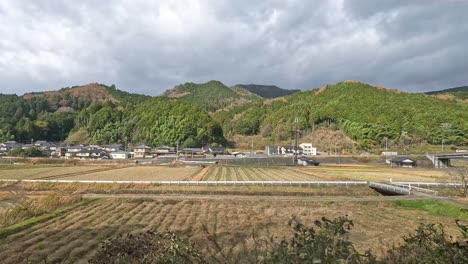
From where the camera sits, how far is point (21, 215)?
19.0 m

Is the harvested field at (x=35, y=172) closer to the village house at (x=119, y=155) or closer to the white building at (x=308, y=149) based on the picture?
the village house at (x=119, y=155)

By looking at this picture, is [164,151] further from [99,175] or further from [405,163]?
[405,163]

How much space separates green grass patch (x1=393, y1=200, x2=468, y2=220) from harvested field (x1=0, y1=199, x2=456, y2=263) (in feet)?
2.82

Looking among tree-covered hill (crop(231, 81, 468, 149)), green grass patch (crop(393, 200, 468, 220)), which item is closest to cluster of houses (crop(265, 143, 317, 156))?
tree-covered hill (crop(231, 81, 468, 149))

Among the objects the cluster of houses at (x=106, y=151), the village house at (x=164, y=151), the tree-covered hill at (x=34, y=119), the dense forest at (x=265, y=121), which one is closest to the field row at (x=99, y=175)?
A: the cluster of houses at (x=106, y=151)

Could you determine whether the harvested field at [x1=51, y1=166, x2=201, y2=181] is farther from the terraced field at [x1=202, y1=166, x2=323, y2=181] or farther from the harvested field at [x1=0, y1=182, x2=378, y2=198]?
the harvested field at [x1=0, y1=182, x2=378, y2=198]

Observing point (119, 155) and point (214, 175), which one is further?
point (119, 155)

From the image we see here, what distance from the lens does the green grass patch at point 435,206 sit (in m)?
22.1

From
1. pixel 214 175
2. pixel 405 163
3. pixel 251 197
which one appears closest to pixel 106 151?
pixel 214 175

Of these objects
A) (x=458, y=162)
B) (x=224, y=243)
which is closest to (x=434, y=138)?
(x=458, y=162)

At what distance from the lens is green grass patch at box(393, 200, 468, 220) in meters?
22.1

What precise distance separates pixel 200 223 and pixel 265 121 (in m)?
149

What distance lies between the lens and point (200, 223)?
1802 centimetres

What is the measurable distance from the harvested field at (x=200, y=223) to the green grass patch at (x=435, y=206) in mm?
860
